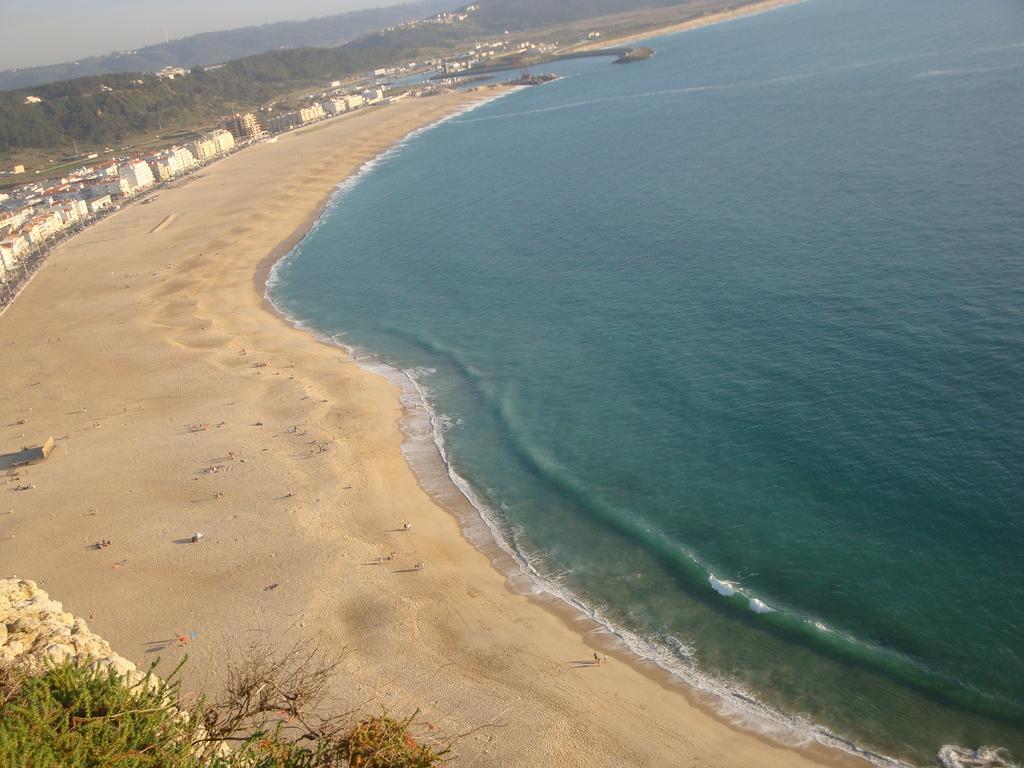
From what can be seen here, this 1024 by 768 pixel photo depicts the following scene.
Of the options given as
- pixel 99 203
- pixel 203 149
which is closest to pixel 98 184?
pixel 99 203

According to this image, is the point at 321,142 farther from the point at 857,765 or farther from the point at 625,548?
the point at 857,765

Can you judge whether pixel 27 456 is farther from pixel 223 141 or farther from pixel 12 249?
pixel 223 141

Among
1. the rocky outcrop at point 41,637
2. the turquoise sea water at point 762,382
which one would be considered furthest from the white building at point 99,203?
the rocky outcrop at point 41,637

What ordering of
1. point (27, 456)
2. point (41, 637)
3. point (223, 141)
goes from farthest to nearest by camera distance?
point (223, 141) → point (27, 456) → point (41, 637)

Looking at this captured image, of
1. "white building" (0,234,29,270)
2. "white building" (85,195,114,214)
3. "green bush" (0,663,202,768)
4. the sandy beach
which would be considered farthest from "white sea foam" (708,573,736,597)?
"white building" (85,195,114,214)

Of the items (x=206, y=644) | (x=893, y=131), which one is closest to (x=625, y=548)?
(x=206, y=644)

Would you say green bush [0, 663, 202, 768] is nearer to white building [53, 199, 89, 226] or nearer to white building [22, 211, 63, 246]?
white building [22, 211, 63, 246]
